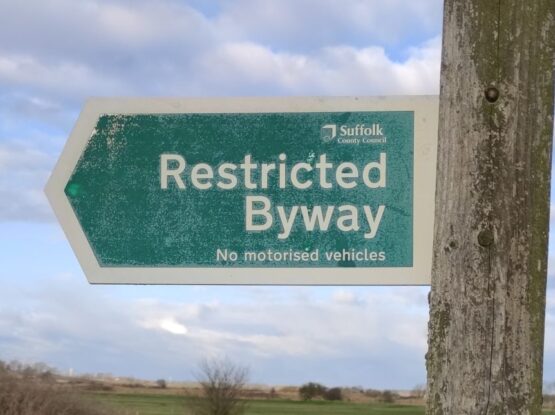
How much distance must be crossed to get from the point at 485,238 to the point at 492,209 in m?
0.08

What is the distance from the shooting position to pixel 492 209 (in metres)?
2.38

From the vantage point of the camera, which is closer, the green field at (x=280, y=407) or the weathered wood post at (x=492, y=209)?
the weathered wood post at (x=492, y=209)

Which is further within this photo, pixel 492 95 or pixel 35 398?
pixel 35 398

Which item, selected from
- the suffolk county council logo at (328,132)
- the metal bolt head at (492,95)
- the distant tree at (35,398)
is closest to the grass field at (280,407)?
the distant tree at (35,398)

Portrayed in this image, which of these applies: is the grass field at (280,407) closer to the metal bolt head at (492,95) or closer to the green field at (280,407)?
the green field at (280,407)

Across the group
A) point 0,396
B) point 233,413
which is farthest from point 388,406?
point 0,396

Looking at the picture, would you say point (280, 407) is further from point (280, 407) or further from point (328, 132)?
point (328, 132)

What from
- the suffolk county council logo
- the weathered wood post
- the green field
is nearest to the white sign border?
the suffolk county council logo

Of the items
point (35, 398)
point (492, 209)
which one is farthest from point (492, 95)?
point (35, 398)

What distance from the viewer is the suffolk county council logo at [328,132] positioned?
9.31ft

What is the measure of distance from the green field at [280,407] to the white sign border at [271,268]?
52.3 m

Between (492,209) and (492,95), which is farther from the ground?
(492,95)

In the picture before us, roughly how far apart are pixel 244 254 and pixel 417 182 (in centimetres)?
57

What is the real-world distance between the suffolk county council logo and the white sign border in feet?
0.19
